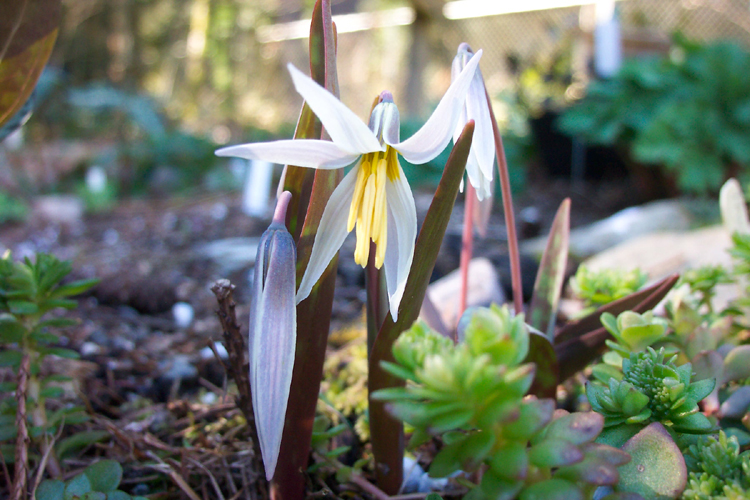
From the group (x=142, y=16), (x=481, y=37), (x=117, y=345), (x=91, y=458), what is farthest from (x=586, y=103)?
(x=142, y=16)

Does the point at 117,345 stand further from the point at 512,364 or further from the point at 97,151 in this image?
the point at 97,151

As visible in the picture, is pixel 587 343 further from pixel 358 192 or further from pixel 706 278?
pixel 358 192

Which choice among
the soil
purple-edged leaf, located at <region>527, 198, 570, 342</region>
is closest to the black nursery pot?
the soil

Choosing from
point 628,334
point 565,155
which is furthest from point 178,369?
point 565,155

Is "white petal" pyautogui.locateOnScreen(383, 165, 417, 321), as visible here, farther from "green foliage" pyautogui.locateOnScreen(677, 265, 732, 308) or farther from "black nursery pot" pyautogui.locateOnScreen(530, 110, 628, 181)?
"black nursery pot" pyautogui.locateOnScreen(530, 110, 628, 181)

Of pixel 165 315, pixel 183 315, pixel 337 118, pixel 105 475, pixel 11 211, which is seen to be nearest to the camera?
pixel 337 118

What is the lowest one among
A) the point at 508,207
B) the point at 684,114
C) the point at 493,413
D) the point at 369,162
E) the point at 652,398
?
the point at 652,398
